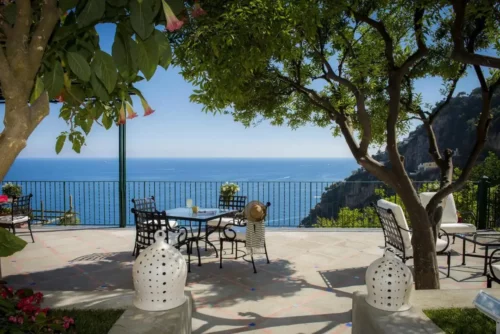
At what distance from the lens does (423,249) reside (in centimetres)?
376

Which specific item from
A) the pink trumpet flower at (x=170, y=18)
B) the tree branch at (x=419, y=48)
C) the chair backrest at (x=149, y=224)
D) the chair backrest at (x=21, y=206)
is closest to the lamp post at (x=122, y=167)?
the chair backrest at (x=21, y=206)

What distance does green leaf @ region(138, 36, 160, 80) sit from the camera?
3.34 ft

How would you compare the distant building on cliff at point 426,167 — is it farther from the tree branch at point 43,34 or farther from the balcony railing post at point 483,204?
the tree branch at point 43,34

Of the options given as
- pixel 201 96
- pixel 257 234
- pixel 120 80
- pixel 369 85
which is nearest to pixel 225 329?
pixel 257 234

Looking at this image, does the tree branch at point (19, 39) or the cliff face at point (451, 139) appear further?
the cliff face at point (451, 139)

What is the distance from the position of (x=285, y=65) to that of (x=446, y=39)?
1.92 metres

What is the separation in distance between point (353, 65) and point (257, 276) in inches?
112

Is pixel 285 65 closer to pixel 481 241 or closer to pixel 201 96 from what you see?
pixel 201 96

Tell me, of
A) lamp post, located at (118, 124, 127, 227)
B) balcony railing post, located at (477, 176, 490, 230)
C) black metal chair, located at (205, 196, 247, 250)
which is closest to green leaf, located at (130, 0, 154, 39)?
black metal chair, located at (205, 196, 247, 250)

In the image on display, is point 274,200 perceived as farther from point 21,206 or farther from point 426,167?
point 426,167

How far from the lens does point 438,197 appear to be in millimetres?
3922

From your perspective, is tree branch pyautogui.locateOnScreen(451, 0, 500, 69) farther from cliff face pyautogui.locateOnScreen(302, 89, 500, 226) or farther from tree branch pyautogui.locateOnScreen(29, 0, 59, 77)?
cliff face pyautogui.locateOnScreen(302, 89, 500, 226)

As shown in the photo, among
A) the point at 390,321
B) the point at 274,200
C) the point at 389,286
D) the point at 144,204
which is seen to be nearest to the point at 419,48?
the point at 389,286

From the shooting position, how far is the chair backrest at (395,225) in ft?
13.6
